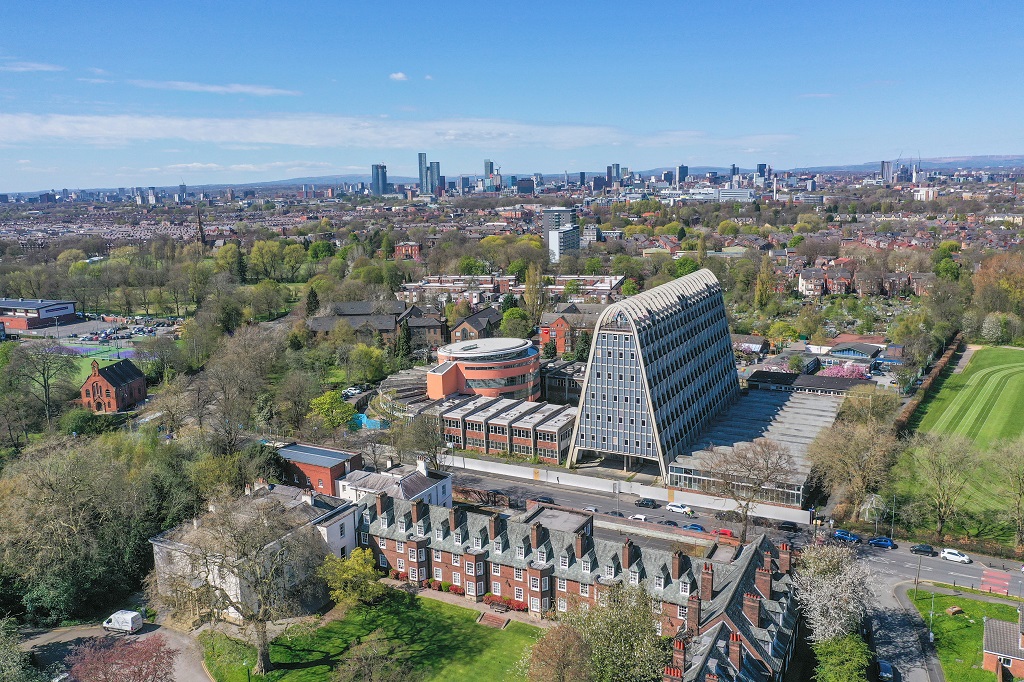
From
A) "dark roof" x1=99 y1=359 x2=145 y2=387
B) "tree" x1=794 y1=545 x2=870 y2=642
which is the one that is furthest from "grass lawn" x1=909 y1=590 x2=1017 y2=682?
"dark roof" x1=99 y1=359 x2=145 y2=387

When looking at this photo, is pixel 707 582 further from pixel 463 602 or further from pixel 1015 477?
pixel 1015 477

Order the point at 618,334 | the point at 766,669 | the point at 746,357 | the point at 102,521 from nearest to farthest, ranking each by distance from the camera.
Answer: the point at 766,669, the point at 102,521, the point at 618,334, the point at 746,357

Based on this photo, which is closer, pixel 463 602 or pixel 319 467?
pixel 463 602

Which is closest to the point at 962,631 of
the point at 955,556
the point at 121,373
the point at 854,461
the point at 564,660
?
the point at 955,556

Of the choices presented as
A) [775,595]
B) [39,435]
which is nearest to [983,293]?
[775,595]

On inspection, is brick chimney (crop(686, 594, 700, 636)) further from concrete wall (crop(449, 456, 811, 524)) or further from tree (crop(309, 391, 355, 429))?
tree (crop(309, 391, 355, 429))

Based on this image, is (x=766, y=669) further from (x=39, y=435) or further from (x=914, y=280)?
(x=914, y=280)
